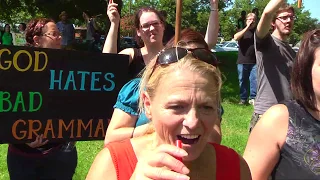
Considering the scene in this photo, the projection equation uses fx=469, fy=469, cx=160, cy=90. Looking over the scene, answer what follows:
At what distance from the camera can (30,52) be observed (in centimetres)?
343

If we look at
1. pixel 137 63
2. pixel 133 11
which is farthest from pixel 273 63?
pixel 133 11

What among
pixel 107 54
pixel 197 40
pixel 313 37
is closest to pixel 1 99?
pixel 107 54

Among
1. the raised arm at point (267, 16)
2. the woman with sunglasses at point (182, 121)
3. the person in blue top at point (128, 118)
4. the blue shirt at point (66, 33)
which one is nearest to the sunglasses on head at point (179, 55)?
the woman with sunglasses at point (182, 121)

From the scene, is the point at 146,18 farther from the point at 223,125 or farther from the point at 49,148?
the point at 223,125

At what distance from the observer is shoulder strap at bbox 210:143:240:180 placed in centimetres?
172

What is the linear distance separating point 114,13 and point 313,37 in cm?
197

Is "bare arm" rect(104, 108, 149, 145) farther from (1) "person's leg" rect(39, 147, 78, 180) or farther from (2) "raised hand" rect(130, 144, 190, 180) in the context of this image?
(2) "raised hand" rect(130, 144, 190, 180)

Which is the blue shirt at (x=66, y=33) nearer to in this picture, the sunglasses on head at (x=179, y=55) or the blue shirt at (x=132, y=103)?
the blue shirt at (x=132, y=103)

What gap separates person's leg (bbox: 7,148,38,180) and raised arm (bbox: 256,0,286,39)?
216 centimetres

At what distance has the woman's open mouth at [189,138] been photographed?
5.02 ft

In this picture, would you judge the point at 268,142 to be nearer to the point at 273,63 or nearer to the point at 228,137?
the point at 273,63

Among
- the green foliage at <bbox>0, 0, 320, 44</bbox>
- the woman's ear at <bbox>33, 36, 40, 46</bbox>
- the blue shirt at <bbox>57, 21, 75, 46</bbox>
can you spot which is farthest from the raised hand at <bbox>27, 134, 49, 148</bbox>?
the green foliage at <bbox>0, 0, 320, 44</bbox>

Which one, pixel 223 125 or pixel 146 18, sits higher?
pixel 146 18

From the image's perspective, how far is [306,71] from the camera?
2.22 m
